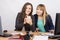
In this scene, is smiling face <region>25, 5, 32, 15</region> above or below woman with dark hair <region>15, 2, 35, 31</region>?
above

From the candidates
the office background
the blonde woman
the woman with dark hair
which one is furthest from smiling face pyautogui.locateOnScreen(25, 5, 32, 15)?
the office background

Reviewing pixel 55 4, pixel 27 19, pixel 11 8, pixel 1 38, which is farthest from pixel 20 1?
pixel 1 38

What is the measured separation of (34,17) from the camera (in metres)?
3.35

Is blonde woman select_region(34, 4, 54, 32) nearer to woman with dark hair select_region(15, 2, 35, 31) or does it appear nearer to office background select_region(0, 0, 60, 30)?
woman with dark hair select_region(15, 2, 35, 31)

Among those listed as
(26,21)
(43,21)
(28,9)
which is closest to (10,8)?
(28,9)

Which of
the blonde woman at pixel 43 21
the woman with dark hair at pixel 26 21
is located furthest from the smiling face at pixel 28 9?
the blonde woman at pixel 43 21

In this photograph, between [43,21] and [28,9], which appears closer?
[28,9]

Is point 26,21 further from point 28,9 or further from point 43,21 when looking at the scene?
point 43,21

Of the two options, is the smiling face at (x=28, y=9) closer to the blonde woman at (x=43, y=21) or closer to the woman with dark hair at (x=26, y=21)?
the woman with dark hair at (x=26, y=21)

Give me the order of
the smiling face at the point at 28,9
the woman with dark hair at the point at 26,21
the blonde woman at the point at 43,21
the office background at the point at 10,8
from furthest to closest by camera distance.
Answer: the office background at the point at 10,8, the blonde woman at the point at 43,21, the smiling face at the point at 28,9, the woman with dark hair at the point at 26,21

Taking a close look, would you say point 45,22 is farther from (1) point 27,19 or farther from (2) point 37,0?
(2) point 37,0

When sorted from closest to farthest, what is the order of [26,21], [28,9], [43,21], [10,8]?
[26,21], [28,9], [43,21], [10,8]

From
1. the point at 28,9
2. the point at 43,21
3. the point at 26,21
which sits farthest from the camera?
the point at 43,21

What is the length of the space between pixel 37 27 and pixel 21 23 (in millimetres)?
389
